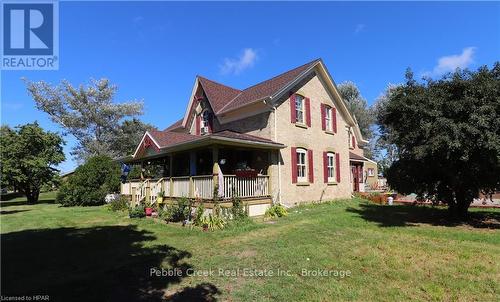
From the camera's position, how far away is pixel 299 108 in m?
17.8

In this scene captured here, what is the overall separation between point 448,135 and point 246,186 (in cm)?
774

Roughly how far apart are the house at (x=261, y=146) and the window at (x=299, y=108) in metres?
0.06

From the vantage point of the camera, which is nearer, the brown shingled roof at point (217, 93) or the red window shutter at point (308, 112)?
the red window shutter at point (308, 112)

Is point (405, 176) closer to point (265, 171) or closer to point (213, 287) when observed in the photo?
point (265, 171)

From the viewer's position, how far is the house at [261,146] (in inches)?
542

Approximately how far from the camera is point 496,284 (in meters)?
5.47

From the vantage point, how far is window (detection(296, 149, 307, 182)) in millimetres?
17109

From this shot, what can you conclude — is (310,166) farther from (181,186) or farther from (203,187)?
(181,186)

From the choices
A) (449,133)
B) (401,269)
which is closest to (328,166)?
(449,133)

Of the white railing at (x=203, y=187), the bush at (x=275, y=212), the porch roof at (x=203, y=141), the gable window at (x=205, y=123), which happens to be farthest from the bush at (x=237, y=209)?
the gable window at (x=205, y=123)

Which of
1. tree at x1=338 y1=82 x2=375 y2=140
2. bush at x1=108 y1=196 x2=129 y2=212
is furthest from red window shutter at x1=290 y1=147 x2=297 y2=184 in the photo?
tree at x1=338 y1=82 x2=375 y2=140

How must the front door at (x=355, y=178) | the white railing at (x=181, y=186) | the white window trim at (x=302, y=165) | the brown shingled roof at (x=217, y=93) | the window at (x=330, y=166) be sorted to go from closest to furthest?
the white railing at (x=181, y=186), the white window trim at (x=302, y=165), the brown shingled roof at (x=217, y=93), the window at (x=330, y=166), the front door at (x=355, y=178)

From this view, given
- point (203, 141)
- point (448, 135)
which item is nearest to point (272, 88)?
point (203, 141)

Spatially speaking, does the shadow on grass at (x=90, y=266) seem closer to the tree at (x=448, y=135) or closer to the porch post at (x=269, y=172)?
the porch post at (x=269, y=172)
